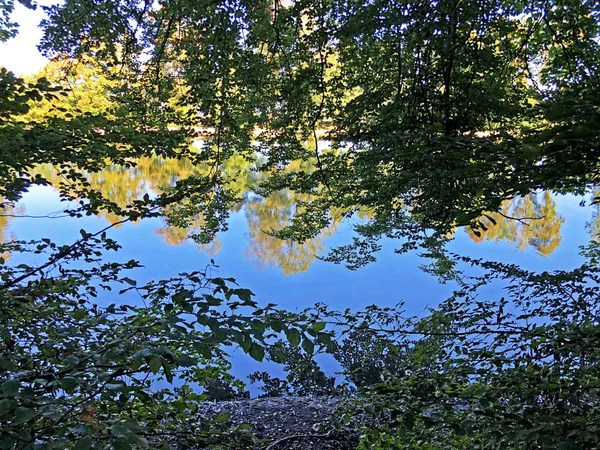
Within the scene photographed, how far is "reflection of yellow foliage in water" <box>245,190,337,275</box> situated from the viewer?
952 centimetres

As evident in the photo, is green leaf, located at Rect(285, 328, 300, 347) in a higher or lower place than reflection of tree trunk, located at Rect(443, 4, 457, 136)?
lower

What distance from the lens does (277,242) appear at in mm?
10141

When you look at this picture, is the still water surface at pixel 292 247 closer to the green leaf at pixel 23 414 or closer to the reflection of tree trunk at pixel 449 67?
the reflection of tree trunk at pixel 449 67

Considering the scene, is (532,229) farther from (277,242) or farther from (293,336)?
(293,336)

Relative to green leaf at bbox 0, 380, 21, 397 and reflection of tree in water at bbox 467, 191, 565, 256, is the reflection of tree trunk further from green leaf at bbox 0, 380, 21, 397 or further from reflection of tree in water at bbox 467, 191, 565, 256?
reflection of tree in water at bbox 467, 191, 565, 256

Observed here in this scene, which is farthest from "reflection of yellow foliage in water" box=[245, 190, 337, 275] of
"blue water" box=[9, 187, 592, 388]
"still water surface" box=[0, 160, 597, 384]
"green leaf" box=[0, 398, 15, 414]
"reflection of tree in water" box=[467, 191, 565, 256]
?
"green leaf" box=[0, 398, 15, 414]

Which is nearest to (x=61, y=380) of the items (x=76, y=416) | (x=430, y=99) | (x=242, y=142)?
(x=76, y=416)

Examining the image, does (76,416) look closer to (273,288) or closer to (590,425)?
(590,425)

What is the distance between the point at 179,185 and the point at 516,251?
9.24 m

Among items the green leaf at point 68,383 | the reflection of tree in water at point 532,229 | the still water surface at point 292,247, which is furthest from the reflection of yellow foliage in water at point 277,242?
the green leaf at point 68,383

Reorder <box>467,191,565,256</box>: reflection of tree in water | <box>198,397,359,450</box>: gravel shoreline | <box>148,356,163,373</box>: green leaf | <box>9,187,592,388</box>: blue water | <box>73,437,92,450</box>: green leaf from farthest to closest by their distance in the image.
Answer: <box>467,191,565,256</box>: reflection of tree in water → <box>9,187,592,388</box>: blue water → <box>198,397,359,450</box>: gravel shoreline → <box>148,356,163,373</box>: green leaf → <box>73,437,92,450</box>: green leaf

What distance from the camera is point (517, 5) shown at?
120 inches

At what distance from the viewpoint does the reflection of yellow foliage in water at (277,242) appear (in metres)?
9.52

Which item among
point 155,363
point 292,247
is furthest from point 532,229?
point 155,363
